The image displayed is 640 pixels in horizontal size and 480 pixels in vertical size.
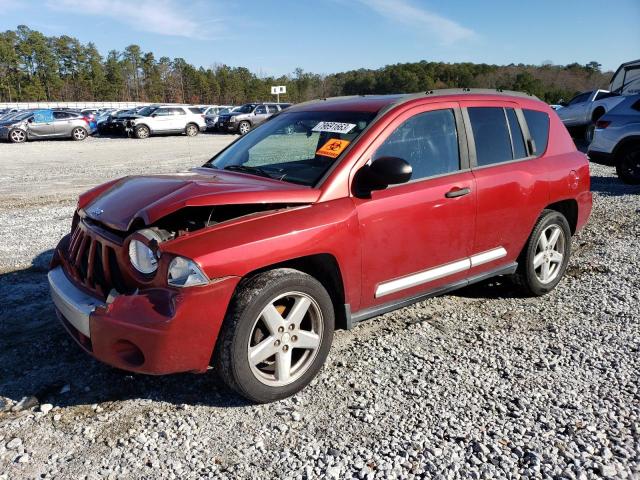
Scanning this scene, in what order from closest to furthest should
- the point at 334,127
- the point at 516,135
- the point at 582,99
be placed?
the point at 334,127 < the point at 516,135 < the point at 582,99

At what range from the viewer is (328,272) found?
130 inches

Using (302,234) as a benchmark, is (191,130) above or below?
below

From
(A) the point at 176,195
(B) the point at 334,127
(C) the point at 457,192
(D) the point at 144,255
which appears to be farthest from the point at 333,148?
(D) the point at 144,255

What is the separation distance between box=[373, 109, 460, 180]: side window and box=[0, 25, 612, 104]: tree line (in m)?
62.8

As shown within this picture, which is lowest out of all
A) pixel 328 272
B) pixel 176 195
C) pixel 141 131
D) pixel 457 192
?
pixel 141 131

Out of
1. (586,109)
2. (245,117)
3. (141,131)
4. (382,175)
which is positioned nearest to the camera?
(382,175)

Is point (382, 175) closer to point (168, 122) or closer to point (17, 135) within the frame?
point (17, 135)

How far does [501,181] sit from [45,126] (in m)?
26.8

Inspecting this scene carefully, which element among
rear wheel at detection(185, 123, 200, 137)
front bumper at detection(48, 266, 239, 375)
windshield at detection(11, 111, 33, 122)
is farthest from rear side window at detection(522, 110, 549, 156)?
rear wheel at detection(185, 123, 200, 137)

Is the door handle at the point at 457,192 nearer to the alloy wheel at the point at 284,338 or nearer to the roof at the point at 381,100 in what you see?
the roof at the point at 381,100

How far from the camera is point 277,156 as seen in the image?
13.4ft

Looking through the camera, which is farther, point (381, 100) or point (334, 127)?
point (381, 100)

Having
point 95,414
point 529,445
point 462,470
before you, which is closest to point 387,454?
point 462,470

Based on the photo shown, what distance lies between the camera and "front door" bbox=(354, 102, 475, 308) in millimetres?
3436
